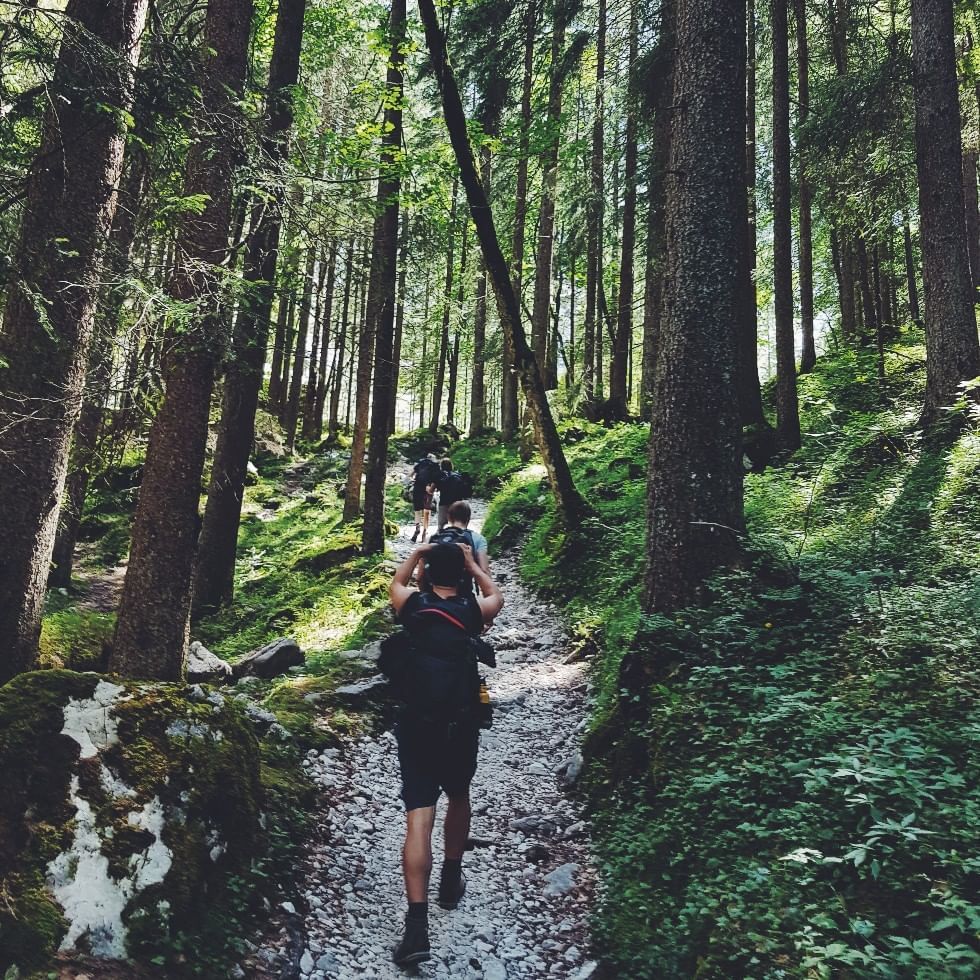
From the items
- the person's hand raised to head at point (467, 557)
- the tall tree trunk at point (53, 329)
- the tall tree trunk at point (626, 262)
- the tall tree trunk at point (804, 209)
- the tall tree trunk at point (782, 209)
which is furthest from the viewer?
the tall tree trunk at point (804, 209)

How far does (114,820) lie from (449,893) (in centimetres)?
207

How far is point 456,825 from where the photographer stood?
415cm

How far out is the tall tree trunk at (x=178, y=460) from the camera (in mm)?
5762

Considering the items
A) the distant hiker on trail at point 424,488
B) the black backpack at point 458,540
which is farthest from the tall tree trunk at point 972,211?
the black backpack at point 458,540

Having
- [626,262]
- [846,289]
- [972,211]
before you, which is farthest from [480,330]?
[972,211]

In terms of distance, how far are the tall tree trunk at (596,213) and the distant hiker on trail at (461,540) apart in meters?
11.2

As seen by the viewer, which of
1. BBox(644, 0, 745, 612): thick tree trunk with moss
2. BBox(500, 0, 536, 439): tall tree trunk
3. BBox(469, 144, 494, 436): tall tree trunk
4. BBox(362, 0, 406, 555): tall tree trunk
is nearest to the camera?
BBox(644, 0, 745, 612): thick tree trunk with moss

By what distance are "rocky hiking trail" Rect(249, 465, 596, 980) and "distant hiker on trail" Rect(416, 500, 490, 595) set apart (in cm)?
190

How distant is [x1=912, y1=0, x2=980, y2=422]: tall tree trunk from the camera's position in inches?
339

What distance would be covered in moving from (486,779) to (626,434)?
12543 mm

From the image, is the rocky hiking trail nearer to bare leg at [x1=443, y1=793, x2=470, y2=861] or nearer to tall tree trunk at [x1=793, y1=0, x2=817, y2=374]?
bare leg at [x1=443, y1=793, x2=470, y2=861]

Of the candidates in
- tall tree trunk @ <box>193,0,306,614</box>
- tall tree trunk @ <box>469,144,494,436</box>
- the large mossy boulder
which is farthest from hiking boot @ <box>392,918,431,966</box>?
tall tree trunk @ <box>469,144,494,436</box>

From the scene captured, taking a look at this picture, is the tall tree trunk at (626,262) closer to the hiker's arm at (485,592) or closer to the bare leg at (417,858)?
the hiker's arm at (485,592)

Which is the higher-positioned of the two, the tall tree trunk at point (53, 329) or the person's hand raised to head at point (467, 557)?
the tall tree trunk at point (53, 329)
